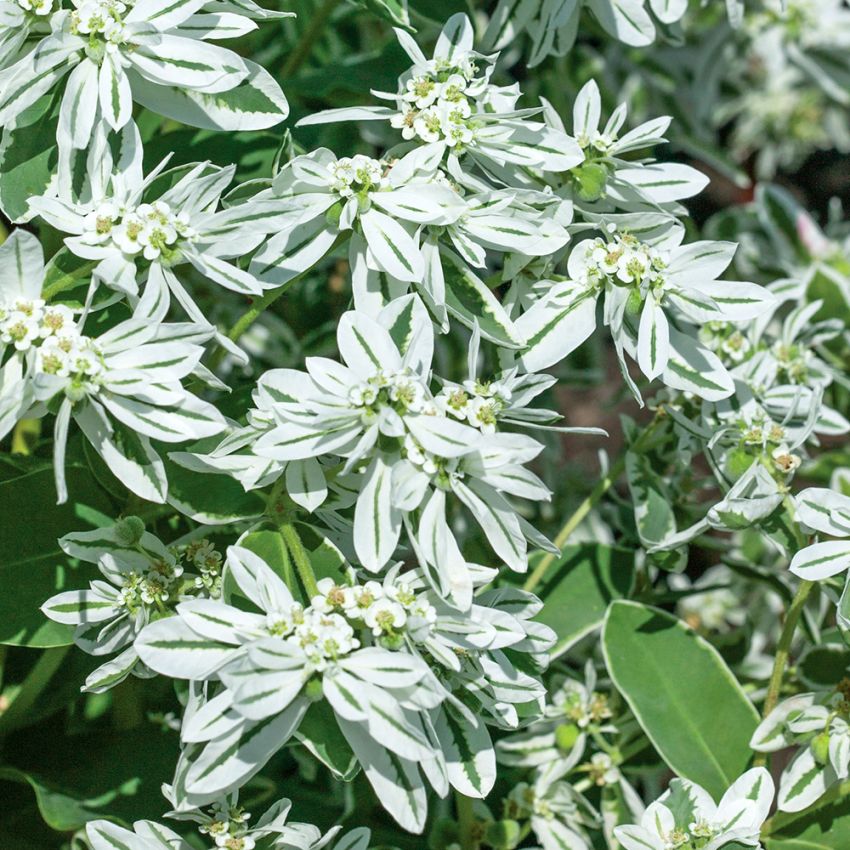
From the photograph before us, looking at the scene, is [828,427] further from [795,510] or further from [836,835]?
[836,835]

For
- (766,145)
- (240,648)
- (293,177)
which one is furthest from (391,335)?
(766,145)

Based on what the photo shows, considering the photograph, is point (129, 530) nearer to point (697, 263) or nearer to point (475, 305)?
point (475, 305)

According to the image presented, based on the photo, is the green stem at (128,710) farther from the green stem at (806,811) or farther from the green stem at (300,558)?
the green stem at (806,811)

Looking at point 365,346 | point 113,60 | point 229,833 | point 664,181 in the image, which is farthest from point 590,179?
point 229,833

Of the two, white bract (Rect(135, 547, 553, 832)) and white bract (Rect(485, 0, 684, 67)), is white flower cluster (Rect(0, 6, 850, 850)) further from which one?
white bract (Rect(485, 0, 684, 67))

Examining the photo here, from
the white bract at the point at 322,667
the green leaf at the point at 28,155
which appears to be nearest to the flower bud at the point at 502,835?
the white bract at the point at 322,667
